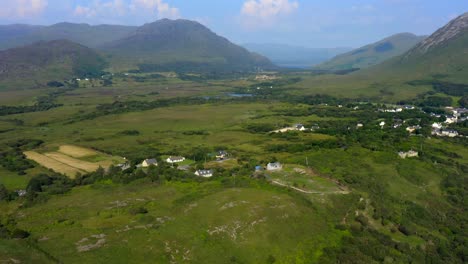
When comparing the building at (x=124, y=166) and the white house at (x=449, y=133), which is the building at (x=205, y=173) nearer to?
the building at (x=124, y=166)

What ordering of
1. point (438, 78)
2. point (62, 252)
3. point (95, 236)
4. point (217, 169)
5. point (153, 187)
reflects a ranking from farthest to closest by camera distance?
point (438, 78) < point (217, 169) < point (153, 187) < point (95, 236) < point (62, 252)

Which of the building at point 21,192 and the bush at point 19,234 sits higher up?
the bush at point 19,234

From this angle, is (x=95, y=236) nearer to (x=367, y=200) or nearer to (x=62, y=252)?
(x=62, y=252)

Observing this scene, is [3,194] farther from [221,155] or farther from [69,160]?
[221,155]

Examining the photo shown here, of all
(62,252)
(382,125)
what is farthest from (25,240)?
(382,125)

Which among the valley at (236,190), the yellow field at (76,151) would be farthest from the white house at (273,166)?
the yellow field at (76,151)

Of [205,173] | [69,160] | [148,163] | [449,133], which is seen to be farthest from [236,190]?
[449,133]
